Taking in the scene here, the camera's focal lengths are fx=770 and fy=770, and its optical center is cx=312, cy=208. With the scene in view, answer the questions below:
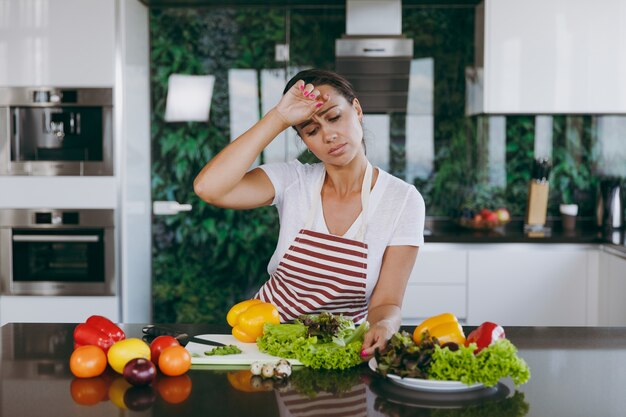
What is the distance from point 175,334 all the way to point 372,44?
8.49ft

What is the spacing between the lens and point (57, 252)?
13.0 ft

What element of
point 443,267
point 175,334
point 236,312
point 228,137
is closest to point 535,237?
point 443,267

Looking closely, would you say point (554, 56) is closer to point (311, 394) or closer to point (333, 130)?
point (333, 130)

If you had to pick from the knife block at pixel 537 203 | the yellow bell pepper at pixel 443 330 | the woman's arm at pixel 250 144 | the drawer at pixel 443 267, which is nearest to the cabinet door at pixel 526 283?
the drawer at pixel 443 267

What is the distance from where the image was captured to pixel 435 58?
4.39 m

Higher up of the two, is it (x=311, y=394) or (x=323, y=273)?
(x=323, y=273)

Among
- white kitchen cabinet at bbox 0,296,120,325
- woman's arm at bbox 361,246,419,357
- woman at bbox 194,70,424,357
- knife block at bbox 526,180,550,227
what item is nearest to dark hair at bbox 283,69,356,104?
woman at bbox 194,70,424,357

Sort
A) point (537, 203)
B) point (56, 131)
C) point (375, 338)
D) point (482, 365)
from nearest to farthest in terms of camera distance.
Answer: point (482, 365) → point (375, 338) → point (56, 131) → point (537, 203)

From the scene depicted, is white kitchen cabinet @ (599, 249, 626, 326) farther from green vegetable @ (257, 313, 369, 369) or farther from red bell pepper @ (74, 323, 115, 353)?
red bell pepper @ (74, 323, 115, 353)

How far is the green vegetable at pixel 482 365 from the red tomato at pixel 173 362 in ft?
1.69

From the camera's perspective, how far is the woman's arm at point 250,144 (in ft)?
6.67

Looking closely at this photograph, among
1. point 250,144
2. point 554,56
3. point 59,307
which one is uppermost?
point 554,56

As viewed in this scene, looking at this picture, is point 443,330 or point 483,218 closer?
point 443,330

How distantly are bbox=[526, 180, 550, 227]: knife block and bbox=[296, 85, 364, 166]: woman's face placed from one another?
8.01 ft
